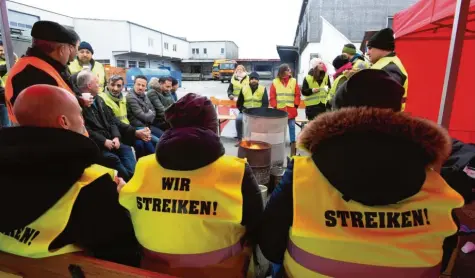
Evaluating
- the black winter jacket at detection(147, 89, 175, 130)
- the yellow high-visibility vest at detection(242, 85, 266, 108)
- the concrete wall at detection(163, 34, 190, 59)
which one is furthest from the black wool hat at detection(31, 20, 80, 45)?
the concrete wall at detection(163, 34, 190, 59)

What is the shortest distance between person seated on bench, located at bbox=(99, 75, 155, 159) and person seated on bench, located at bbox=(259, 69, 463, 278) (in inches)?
129

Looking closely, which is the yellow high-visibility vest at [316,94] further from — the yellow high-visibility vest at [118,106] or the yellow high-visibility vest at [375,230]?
the yellow high-visibility vest at [375,230]

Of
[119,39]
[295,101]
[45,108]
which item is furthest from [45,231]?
[119,39]

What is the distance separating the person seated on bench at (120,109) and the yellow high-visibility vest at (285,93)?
284 cm

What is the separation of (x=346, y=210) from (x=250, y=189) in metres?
0.45

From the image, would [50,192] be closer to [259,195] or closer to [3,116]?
[259,195]

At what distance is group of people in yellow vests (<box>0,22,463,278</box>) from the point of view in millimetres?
1006

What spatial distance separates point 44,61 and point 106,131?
4.17 feet

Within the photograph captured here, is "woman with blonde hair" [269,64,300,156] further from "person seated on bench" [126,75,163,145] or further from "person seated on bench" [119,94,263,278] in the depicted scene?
"person seated on bench" [119,94,263,278]

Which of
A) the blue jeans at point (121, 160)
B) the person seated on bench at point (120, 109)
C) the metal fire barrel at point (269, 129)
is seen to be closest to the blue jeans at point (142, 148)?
the person seated on bench at point (120, 109)

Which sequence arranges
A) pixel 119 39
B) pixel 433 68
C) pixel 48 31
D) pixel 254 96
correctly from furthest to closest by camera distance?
pixel 119 39 → pixel 254 96 → pixel 433 68 → pixel 48 31

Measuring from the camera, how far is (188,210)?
1.20 m

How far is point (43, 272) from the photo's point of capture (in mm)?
1198

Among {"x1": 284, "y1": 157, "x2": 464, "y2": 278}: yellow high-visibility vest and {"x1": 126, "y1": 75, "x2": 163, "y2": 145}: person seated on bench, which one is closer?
{"x1": 284, "y1": 157, "x2": 464, "y2": 278}: yellow high-visibility vest
